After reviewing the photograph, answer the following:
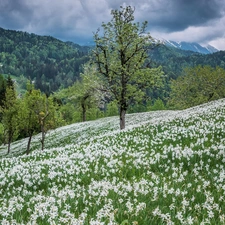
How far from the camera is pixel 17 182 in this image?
8844 mm

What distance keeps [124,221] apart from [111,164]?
522cm

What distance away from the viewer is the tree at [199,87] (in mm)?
62312

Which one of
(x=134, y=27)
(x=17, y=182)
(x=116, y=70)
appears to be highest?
(x=134, y=27)

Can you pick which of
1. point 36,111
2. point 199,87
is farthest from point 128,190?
point 199,87

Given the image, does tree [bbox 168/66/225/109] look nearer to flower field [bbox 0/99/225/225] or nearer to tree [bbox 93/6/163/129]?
tree [bbox 93/6/163/129]

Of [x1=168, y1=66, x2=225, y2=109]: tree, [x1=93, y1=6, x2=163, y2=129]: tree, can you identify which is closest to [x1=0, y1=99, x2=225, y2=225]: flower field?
[x1=93, y1=6, x2=163, y2=129]: tree

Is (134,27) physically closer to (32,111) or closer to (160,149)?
(32,111)

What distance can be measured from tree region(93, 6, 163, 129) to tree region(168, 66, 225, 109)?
1326 inches

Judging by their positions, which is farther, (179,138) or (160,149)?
(179,138)

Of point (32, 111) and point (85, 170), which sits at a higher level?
point (32, 111)

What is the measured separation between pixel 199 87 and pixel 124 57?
3896 cm

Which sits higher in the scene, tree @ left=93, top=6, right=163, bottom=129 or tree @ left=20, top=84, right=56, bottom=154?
tree @ left=93, top=6, right=163, bottom=129

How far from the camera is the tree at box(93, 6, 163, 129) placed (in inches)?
1186

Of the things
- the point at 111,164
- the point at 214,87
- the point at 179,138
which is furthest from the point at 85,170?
the point at 214,87
